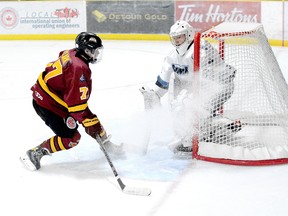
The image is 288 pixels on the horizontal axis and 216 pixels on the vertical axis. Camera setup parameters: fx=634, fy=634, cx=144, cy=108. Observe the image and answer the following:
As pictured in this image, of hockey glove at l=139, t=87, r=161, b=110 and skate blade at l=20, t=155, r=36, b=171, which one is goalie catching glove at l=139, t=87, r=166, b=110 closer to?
hockey glove at l=139, t=87, r=161, b=110

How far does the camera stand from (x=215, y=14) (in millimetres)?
8859

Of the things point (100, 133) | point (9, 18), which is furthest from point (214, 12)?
point (100, 133)

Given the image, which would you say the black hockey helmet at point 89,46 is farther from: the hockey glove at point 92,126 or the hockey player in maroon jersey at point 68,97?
the hockey glove at point 92,126

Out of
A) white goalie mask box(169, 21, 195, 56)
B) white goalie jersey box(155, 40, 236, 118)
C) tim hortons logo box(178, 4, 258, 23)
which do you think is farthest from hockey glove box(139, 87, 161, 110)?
tim hortons logo box(178, 4, 258, 23)

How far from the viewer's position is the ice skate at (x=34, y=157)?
3.68 meters

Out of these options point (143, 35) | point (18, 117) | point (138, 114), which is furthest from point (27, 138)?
point (143, 35)

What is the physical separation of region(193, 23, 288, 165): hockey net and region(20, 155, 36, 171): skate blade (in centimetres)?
96

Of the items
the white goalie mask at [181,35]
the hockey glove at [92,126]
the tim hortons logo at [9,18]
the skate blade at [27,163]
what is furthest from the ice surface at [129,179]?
the tim hortons logo at [9,18]

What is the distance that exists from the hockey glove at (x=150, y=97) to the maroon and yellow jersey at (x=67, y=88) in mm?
585

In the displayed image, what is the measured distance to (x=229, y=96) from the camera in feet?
12.8

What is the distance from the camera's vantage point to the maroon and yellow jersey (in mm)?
3396

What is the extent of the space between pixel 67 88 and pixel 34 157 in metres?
0.49

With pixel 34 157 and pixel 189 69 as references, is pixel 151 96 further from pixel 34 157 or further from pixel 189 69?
pixel 34 157

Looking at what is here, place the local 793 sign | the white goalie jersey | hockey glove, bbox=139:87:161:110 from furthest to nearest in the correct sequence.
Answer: the local 793 sign < hockey glove, bbox=139:87:161:110 < the white goalie jersey
